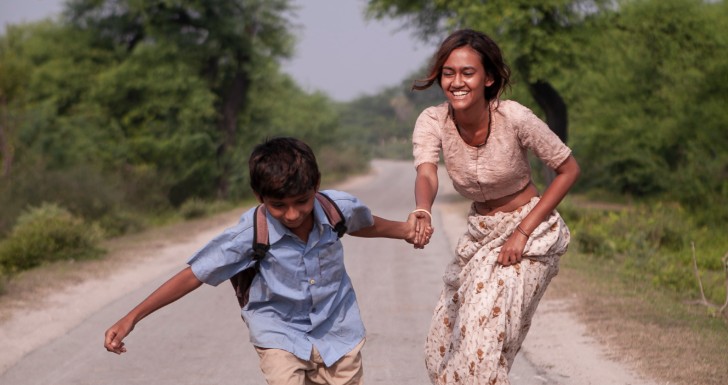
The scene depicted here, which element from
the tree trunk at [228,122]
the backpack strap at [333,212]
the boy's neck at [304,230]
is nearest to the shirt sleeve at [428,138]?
the backpack strap at [333,212]

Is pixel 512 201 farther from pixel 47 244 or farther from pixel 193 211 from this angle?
pixel 193 211

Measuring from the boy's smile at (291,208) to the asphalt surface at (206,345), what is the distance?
2868 millimetres

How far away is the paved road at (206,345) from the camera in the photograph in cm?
700

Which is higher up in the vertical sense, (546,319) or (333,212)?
(333,212)

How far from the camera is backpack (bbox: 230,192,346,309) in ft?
13.3

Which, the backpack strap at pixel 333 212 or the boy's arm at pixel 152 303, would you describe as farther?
the backpack strap at pixel 333 212

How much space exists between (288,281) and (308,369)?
352 millimetres

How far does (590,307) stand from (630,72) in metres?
16.7

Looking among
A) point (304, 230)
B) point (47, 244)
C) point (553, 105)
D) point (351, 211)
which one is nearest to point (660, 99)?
point (553, 105)

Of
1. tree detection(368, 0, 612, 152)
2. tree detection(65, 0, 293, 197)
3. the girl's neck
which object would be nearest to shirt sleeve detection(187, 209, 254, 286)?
the girl's neck

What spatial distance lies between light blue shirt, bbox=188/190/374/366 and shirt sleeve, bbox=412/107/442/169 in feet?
1.91

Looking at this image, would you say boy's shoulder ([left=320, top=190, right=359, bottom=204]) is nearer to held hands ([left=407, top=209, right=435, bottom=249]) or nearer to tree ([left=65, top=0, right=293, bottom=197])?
held hands ([left=407, top=209, right=435, bottom=249])

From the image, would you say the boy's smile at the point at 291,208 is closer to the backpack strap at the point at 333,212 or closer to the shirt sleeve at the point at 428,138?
the backpack strap at the point at 333,212

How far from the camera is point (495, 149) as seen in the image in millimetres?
4543
